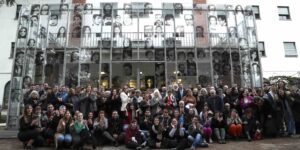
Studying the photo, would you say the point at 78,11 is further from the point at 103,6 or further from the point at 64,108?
the point at 64,108

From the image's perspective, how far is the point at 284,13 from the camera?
27.9 m

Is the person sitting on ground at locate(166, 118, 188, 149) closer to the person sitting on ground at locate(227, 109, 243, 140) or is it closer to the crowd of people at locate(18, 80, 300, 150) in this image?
the crowd of people at locate(18, 80, 300, 150)

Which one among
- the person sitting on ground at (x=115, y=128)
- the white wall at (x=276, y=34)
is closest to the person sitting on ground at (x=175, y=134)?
the person sitting on ground at (x=115, y=128)

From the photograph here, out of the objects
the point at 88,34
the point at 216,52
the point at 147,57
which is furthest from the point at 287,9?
the point at 88,34

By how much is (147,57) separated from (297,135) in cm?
841

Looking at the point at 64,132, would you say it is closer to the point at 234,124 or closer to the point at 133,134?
the point at 133,134

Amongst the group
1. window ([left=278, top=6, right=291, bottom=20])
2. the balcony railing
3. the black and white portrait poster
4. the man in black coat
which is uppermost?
window ([left=278, top=6, right=291, bottom=20])

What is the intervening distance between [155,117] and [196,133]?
1.55 m

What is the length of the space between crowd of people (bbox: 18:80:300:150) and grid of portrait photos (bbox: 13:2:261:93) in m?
4.00

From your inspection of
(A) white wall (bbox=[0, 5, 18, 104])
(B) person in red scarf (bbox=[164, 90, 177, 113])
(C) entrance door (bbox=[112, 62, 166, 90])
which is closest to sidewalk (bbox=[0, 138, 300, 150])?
(B) person in red scarf (bbox=[164, 90, 177, 113])

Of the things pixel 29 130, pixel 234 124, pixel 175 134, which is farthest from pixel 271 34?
pixel 29 130

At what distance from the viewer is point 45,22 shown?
59.8ft

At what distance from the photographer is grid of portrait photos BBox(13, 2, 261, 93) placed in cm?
1742

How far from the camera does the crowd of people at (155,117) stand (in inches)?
445
